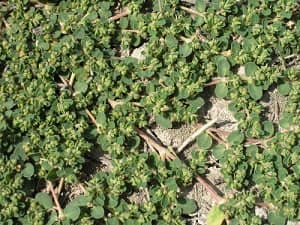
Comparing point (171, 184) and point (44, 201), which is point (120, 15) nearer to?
point (171, 184)

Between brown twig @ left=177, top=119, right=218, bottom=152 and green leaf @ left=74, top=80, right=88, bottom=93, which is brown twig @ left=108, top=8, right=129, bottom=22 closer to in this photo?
green leaf @ left=74, top=80, right=88, bottom=93

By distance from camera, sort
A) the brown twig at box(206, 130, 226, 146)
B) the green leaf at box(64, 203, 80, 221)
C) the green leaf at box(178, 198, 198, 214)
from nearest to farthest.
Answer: the green leaf at box(64, 203, 80, 221), the green leaf at box(178, 198, 198, 214), the brown twig at box(206, 130, 226, 146)

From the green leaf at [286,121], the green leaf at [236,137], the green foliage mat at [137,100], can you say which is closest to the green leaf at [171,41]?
the green foliage mat at [137,100]

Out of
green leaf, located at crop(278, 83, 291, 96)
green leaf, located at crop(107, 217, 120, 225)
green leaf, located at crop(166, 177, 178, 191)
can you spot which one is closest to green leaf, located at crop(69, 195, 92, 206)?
green leaf, located at crop(107, 217, 120, 225)

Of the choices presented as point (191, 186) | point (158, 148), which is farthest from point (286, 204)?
point (158, 148)

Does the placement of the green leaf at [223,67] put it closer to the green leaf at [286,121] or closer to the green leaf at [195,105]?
the green leaf at [195,105]

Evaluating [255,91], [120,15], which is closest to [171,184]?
[255,91]
